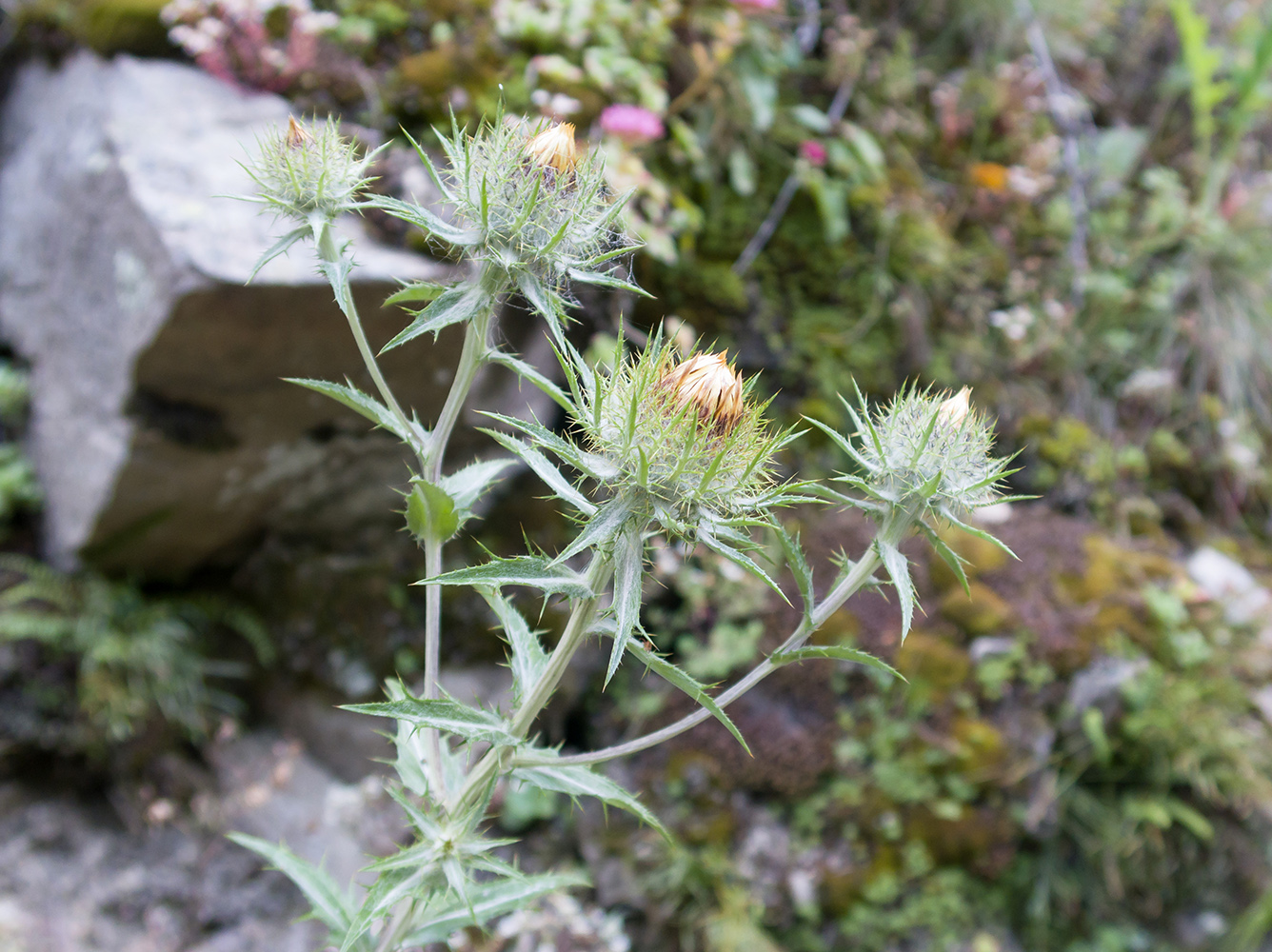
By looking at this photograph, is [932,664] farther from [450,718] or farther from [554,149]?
[554,149]

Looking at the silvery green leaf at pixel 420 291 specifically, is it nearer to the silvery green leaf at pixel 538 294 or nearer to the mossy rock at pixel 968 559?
the silvery green leaf at pixel 538 294

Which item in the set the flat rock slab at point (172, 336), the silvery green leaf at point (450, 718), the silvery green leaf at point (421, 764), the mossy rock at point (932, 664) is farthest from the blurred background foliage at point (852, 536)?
the silvery green leaf at point (450, 718)

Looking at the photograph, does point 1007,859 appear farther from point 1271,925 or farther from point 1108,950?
point 1271,925

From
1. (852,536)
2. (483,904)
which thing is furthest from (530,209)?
(852,536)

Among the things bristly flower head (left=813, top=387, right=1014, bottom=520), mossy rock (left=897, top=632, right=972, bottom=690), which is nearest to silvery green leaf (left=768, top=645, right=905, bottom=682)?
bristly flower head (left=813, top=387, right=1014, bottom=520)

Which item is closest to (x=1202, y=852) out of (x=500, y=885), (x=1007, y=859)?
(x=1007, y=859)

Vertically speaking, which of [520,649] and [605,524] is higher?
[605,524]
